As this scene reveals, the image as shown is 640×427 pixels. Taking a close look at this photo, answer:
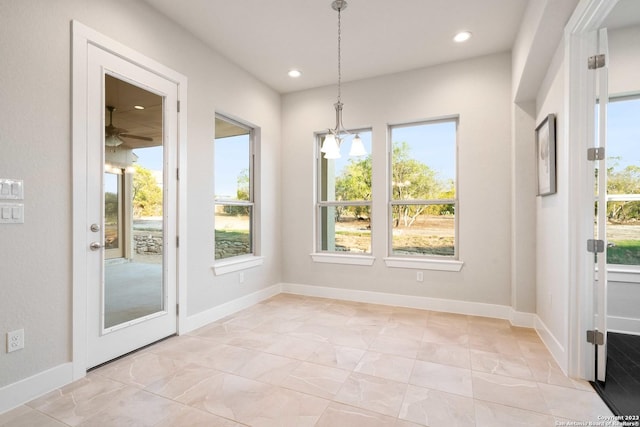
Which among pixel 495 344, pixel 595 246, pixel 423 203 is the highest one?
pixel 423 203

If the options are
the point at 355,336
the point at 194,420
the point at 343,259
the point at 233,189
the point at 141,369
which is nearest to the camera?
the point at 194,420

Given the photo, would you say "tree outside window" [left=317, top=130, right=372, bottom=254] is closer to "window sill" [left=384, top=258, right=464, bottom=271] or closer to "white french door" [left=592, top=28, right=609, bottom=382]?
"window sill" [left=384, top=258, right=464, bottom=271]

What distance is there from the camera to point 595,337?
2.13 metres

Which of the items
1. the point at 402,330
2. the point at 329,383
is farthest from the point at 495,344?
the point at 329,383

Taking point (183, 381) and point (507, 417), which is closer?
point (507, 417)

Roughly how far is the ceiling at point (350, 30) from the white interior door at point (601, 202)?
1062 mm

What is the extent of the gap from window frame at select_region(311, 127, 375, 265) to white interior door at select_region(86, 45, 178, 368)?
6.71 ft

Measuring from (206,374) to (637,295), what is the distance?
4020 millimetres

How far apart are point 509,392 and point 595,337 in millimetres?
710

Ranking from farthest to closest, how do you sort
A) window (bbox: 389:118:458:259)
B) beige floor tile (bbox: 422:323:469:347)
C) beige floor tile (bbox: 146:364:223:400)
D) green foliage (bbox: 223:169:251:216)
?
green foliage (bbox: 223:169:251:216), window (bbox: 389:118:458:259), beige floor tile (bbox: 422:323:469:347), beige floor tile (bbox: 146:364:223:400)

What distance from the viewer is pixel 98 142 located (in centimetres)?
241

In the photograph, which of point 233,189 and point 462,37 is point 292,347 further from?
point 462,37

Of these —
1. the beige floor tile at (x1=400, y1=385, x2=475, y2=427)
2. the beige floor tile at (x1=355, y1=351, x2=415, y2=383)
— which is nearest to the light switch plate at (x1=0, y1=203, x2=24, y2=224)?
the beige floor tile at (x1=355, y1=351, x2=415, y2=383)

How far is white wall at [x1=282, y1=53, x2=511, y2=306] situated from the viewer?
11.8 feet
